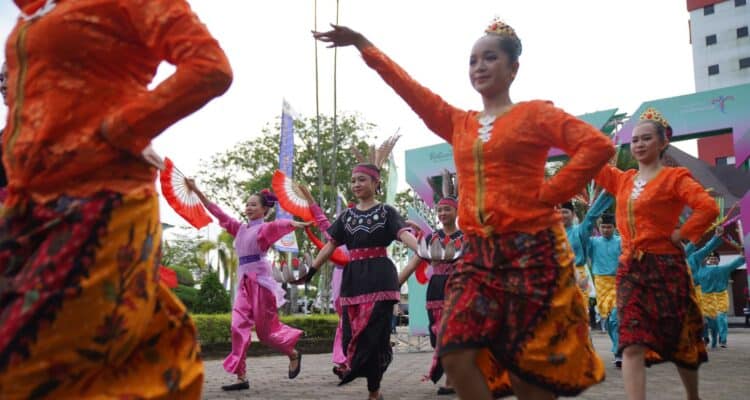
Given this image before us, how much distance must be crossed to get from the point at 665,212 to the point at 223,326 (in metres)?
11.4

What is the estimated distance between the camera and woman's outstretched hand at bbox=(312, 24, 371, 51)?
3.79 meters

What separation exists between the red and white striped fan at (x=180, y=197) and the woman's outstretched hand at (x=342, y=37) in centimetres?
394

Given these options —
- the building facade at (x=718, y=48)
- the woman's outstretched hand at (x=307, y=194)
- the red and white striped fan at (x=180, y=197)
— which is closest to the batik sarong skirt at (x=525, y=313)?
the red and white striped fan at (x=180, y=197)

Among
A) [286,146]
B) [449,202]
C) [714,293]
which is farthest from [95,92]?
[286,146]

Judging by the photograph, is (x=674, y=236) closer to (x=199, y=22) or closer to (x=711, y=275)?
(x=199, y=22)

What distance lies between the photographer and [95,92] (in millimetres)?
2264

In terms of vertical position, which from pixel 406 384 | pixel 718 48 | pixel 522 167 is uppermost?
pixel 718 48

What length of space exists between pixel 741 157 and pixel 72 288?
58.4 ft

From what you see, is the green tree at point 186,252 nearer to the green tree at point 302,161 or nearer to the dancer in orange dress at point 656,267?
the green tree at point 302,161

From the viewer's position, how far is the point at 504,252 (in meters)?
3.37

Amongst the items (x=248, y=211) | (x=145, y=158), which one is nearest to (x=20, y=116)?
(x=145, y=158)

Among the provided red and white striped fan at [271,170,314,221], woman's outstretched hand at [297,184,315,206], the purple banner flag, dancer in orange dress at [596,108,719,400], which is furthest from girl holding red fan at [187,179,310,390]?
the purple banner flag

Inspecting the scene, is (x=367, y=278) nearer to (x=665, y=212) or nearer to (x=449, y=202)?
(x=449, y=202)

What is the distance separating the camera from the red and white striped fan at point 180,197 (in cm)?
737
